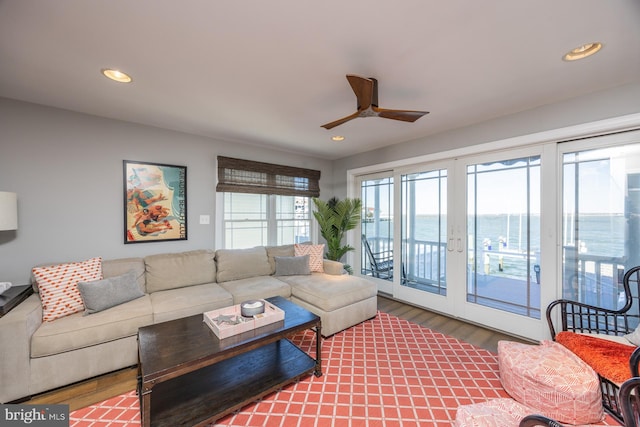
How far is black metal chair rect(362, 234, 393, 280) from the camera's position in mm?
4263

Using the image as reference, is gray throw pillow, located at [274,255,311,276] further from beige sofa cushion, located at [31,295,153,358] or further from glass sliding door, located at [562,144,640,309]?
glass sliding door, located at [562,144,640,309]

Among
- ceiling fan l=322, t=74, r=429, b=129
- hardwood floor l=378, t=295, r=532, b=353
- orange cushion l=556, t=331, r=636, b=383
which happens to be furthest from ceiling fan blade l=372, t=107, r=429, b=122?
hardwood floor l=378, t=295, r=532, b=353

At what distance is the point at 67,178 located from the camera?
269 centimetres

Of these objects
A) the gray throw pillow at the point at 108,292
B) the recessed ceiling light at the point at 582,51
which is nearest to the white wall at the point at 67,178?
the gray throw pillow at the point at 108,292

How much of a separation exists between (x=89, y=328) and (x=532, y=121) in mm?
4486

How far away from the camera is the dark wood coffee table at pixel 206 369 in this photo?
1.53 m

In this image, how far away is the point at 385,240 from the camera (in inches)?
170

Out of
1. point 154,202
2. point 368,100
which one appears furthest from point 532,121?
point 154,202

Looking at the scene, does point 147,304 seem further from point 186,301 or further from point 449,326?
point 449,326

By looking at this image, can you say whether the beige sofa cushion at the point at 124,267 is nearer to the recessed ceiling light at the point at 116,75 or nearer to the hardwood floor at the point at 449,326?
the recessed ceiling light at the point at 116,75


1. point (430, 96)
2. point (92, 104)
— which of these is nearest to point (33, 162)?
point (92, 104)

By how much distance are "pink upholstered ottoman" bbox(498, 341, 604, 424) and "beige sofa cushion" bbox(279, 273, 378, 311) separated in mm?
1484

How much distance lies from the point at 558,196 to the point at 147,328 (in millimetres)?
3897

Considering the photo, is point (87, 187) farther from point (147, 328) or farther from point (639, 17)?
point (639, 17)
